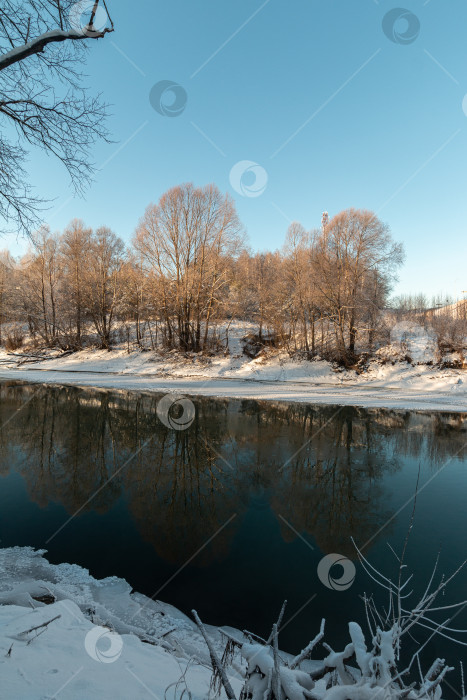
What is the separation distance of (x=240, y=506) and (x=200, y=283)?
21.7 metres

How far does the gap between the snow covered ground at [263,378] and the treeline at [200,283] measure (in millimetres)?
2194

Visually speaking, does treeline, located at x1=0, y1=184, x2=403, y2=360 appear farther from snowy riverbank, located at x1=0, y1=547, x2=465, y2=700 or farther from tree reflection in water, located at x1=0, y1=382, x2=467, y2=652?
snowy riverbank, located at x1=0, y1=547, x2=465, y2=700

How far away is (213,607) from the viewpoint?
4.02 m

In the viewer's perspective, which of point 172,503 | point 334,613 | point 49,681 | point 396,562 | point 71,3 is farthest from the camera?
point 172,503

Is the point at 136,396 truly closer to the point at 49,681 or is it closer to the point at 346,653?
the point at 49,681

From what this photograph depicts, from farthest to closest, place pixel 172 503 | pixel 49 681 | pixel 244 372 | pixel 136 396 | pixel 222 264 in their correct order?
pixel 222 264, pixel 244 372, pixel 136 396, pixel 172 503, pixel 49 681

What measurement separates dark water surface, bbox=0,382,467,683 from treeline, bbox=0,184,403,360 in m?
12.5

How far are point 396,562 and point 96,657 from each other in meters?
4.00

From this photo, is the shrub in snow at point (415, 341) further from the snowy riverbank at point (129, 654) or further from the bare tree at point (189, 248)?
the snowy riverbank at point (129, 654)

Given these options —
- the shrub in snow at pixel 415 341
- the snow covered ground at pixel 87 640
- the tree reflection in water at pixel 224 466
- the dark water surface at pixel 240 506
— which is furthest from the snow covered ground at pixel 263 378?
the snow covered ground at pixel 87 640

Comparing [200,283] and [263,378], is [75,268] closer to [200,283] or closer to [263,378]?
[200,283]

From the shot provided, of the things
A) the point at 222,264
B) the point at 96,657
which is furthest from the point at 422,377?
the point at 96,657

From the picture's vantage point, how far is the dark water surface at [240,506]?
4336 millimetres

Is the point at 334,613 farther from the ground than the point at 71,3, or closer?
closer
